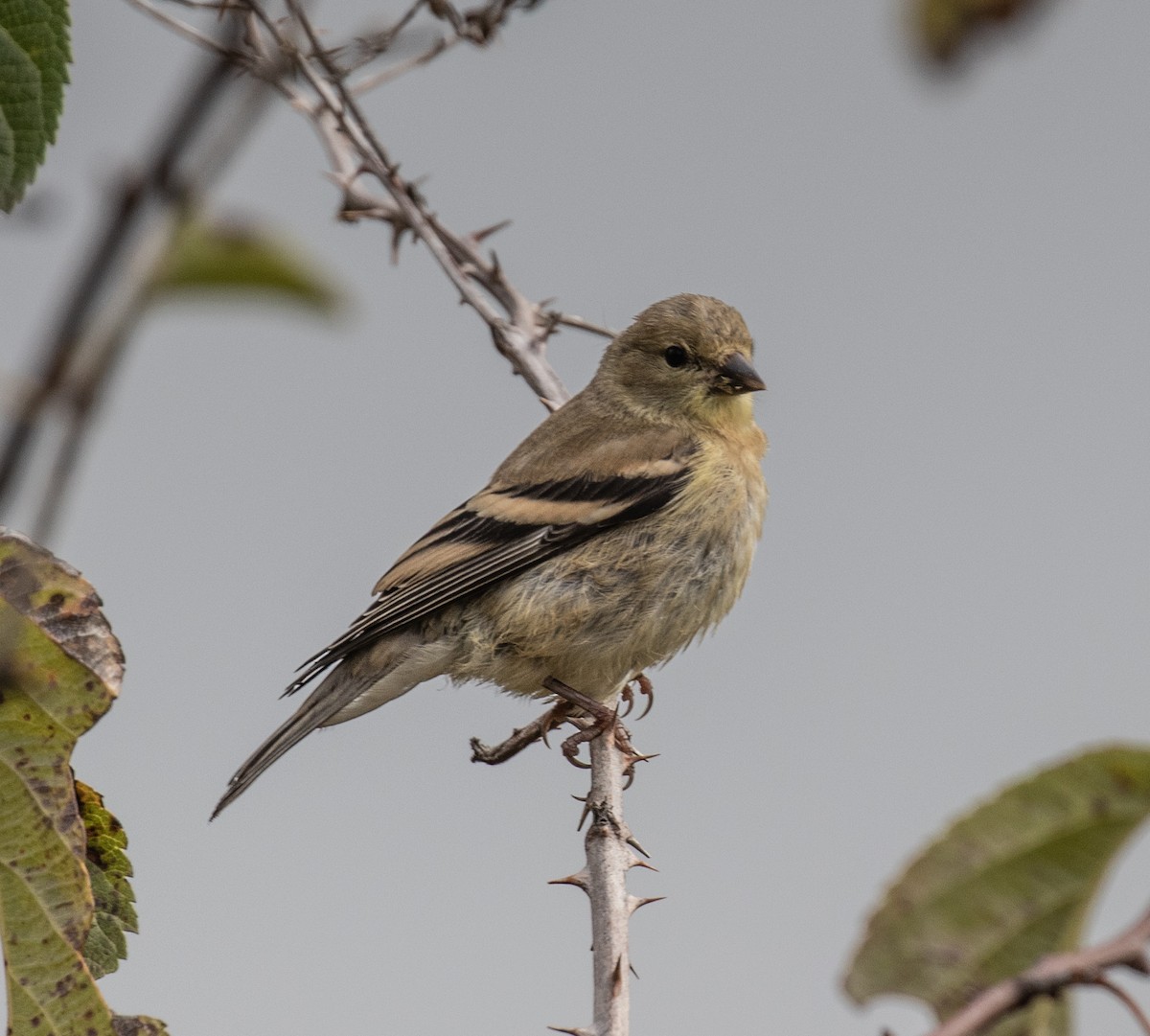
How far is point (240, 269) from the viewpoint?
1.07m

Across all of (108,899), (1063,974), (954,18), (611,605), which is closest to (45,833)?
(108,899)

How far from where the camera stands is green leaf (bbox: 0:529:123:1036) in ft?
7.55

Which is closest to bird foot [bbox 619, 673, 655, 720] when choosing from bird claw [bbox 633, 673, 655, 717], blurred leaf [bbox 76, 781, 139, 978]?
bird claw [bbox 633, 673, 655, 717]

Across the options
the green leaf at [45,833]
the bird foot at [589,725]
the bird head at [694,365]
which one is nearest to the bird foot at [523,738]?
the bird foot at [589,725]

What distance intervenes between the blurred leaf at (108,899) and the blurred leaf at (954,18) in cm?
204

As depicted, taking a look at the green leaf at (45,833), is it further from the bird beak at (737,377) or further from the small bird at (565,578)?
the bird beak at (737,377)

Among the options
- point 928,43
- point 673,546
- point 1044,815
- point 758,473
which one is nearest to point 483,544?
point 673,546

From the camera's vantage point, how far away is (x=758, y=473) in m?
5.66

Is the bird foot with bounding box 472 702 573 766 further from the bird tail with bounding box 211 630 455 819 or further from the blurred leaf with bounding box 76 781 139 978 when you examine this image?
the blurred leaf with bounding box 76 781 139 978

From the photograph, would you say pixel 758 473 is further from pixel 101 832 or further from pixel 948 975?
pixel 948 975

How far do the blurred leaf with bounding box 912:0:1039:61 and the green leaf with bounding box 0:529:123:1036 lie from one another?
65.7 inches

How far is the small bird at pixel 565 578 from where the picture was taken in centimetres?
519

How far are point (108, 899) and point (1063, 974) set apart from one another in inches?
73.3

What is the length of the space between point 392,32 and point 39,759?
3059 mm
